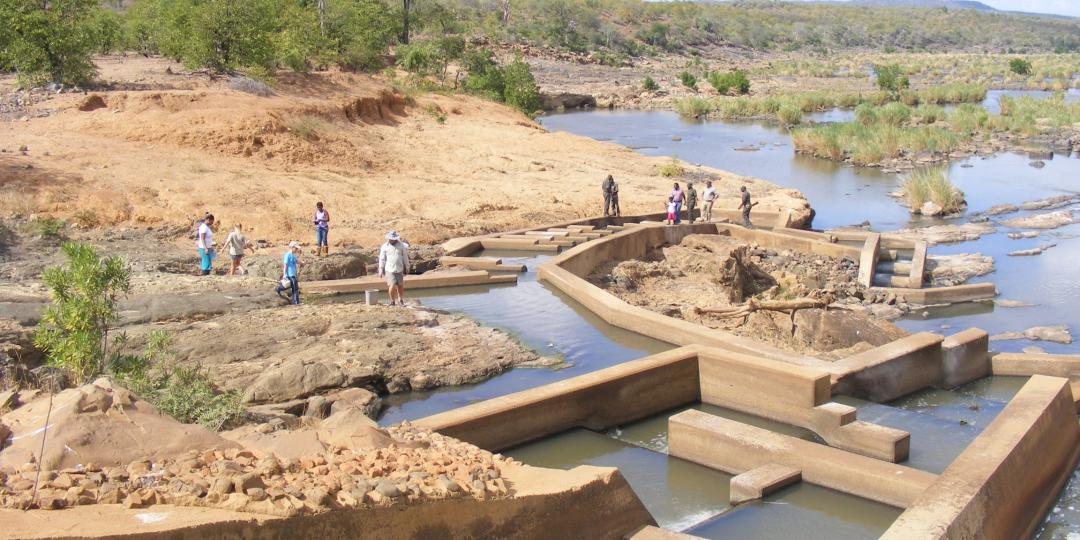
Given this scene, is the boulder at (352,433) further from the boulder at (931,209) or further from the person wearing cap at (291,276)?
the boulder at (931,209)

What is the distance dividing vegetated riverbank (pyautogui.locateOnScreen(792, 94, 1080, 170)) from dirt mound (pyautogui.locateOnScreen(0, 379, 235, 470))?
3134 cm

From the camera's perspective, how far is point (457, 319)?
12992mm

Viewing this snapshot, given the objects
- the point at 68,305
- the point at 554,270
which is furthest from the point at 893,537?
the point at 554,270

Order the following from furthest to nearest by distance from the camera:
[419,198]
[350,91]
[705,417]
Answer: [350,91]
[419,198]
[705,417]

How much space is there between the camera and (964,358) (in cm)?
1143

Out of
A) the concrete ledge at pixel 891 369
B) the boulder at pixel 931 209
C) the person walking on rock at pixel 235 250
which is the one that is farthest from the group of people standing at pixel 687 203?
the concrete ledge at pixel 891 369

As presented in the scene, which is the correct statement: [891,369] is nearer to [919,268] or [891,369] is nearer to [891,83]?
[919,268]

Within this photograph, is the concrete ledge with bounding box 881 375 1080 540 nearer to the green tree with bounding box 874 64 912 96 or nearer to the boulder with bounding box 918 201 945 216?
the boulder with bounding box 918 201 945 216

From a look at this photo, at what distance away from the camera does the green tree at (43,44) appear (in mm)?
22750

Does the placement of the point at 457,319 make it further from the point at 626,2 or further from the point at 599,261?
the point at 626,2

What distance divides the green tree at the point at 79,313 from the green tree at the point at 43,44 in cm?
1723

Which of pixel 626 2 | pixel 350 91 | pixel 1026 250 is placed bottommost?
pixel 1026 250

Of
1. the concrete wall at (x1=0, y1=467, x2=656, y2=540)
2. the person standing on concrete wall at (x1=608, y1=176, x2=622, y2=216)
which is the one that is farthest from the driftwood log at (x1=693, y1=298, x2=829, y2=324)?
the person standing on concrete wall at (x1=608, y1=176, x2=622, y2=216)

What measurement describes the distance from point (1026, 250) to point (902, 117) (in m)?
22.5
